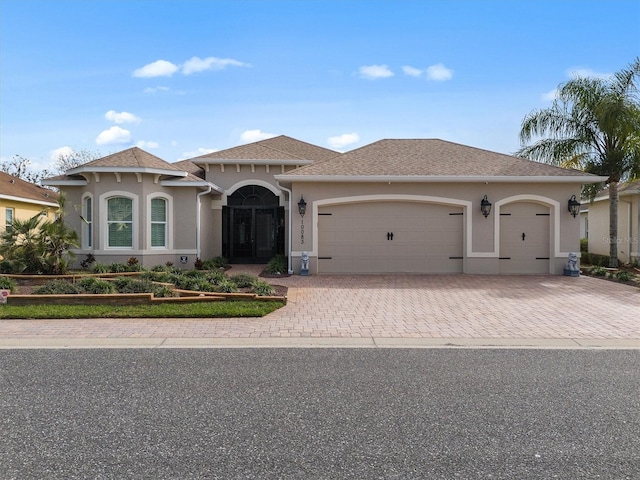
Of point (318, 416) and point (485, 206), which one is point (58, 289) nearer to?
point (318, 416)

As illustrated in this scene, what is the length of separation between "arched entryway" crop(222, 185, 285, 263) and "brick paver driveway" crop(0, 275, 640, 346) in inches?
262

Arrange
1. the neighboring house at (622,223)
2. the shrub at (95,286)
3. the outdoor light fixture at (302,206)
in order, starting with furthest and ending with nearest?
1. the neighboring house at (622,223)
2. the outdoor light fixture at (302,206)
3. the shrub at (95,286)

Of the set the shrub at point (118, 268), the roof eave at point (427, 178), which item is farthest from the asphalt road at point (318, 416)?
the roof eave at point (427, 178)

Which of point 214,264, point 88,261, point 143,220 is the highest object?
point 143,220

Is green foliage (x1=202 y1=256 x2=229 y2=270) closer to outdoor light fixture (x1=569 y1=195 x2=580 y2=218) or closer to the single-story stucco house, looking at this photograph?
the single-story stucco house

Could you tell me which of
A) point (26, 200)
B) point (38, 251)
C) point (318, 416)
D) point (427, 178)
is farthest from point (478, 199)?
point (26, 200)

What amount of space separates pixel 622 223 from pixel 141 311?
19.4 meters

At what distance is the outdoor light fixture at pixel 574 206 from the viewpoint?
1473 cm

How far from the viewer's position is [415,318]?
8.53 meters

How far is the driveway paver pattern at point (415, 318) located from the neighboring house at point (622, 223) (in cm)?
728

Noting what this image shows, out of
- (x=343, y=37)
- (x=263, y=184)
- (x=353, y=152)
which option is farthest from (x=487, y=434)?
(x=263, y=184)

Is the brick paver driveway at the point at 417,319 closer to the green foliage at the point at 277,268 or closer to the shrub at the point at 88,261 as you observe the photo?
the green foliage at the point at 277,268

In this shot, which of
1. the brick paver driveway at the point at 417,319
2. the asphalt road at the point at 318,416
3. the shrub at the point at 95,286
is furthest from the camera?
the shrub at the point at 95,286

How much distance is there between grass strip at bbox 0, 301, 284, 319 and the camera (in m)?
8.41
